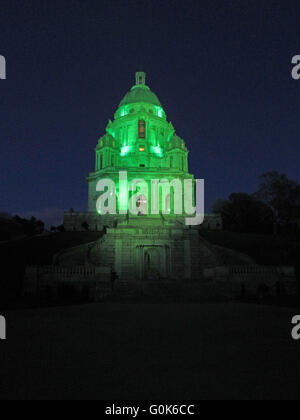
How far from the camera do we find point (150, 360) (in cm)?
702

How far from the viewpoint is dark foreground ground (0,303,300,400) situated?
17.5ft

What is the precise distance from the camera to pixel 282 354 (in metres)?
7.49

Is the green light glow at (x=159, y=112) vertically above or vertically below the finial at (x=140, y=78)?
below

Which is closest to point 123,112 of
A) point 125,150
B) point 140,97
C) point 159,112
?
point 140,97

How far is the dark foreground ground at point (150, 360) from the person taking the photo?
5332mm

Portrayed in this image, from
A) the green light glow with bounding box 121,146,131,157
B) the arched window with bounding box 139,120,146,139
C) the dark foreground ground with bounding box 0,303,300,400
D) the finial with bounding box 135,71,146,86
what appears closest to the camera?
the dark foreground ground with bounding box 0,303,300,400

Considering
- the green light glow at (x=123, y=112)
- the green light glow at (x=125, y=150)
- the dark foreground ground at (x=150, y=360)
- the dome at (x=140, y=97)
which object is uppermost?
the dome at (x=140, y=97)

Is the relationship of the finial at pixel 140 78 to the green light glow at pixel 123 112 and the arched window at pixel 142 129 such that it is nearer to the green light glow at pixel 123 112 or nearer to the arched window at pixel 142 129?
the green light glow at pixel 123 112

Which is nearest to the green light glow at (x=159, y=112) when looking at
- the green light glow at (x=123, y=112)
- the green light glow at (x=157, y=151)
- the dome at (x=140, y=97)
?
the dome at (x=140, y=97)

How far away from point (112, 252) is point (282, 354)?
27.3m

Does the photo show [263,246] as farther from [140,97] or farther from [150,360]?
[140,97]

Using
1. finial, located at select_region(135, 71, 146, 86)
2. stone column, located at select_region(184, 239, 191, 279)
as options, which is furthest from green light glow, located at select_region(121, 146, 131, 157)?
stone column, located at select_region(184, 239, 191, 279)

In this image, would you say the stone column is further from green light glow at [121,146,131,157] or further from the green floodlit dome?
the green floodlit dome
